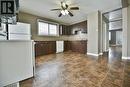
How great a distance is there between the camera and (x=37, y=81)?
2.72 meters

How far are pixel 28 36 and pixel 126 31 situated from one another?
4418 millimetres

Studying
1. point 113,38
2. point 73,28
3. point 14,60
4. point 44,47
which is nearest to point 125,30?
point 44,47

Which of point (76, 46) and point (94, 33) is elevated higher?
point (94, 33)

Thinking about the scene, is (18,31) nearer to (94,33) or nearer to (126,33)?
(94,33)

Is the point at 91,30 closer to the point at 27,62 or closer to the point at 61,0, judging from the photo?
the point at 61,0

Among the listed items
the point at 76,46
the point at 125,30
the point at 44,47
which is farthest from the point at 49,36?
the point at 125,30

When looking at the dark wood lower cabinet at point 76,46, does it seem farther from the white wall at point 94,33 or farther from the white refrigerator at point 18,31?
the white refrigerator at point 18,31

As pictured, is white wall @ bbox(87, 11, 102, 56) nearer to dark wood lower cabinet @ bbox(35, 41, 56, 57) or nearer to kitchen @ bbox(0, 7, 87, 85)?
kitchen @ bbox(0, 7, 87, 85)

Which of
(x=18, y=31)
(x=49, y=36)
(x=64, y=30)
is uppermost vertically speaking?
(x=64, y=30)

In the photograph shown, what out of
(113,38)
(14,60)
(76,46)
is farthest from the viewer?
(113,38)

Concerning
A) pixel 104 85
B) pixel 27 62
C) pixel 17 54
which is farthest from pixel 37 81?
pixel 104 85

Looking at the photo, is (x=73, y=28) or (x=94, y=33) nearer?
(x=94, y=33)

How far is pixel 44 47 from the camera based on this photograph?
7.63 m

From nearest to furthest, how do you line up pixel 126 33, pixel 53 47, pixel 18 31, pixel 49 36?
pixel 18 31, pixel 126 33, pixel 49 36, pixel 53 47
